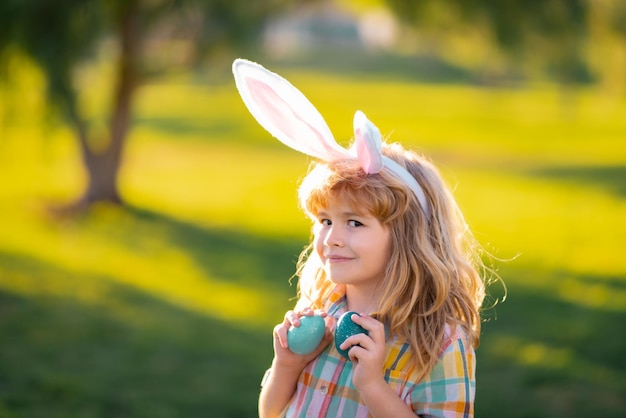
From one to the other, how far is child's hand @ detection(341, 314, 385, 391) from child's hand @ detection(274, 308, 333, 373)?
143mm

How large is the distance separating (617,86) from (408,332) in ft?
35.3

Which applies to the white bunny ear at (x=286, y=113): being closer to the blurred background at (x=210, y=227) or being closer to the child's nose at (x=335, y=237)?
the child's nose at (x=335, y=237)

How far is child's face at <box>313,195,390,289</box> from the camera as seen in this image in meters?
2.08

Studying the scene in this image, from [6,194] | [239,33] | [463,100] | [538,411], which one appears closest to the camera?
[538,411]

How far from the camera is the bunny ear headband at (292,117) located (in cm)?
209

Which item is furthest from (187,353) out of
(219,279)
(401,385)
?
(401,385)

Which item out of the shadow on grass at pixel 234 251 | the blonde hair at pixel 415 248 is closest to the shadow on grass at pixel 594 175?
the shadow on grass at pixel 234 251

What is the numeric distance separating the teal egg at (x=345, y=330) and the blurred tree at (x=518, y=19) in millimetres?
7046

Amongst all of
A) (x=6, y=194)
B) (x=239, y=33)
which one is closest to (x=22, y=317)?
(x=239, y=33)

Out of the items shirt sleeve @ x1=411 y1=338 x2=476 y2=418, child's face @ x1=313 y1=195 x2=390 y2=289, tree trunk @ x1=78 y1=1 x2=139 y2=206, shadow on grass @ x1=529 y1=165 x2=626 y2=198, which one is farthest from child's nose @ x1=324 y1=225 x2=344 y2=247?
shadow on grass @ x1=529 y1=165 x2=626 y2=198

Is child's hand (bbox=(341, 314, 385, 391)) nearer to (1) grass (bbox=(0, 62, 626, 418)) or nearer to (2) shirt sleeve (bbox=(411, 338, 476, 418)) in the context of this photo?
(2) shirt sleeve (bbox=(411, 338, 476, 418))

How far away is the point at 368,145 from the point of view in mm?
2006

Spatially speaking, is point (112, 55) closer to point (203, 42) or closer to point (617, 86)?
point (203, 42)

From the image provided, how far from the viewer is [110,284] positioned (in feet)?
25.5
